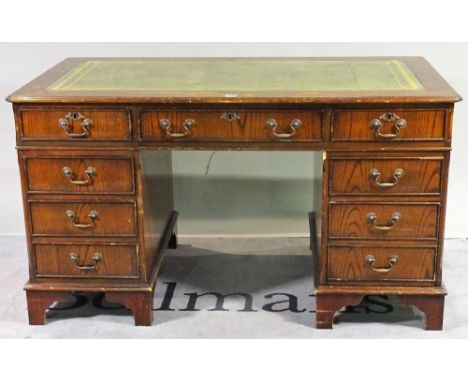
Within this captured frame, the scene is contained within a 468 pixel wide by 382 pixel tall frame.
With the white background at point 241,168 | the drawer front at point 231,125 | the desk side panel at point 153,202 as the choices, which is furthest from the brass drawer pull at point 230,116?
the white background at point 241,168

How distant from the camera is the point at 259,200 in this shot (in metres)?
3.94

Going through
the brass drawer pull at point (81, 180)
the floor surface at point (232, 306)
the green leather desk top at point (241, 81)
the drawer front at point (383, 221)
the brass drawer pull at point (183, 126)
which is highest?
the green leather desk top at point (241, 81)

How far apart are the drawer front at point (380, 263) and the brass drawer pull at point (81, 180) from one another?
33.8 inches

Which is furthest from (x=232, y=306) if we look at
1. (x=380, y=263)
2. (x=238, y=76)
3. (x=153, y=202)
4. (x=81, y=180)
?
(x=238, y=76)

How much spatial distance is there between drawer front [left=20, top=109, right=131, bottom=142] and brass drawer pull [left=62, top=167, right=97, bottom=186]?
11 centimetres

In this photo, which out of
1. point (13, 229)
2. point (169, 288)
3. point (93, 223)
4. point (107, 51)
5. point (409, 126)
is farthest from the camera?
point (13, 229)

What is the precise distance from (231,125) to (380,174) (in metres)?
0.53

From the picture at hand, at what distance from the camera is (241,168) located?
3900 millimetres

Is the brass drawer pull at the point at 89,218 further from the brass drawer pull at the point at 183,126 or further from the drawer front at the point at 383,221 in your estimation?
the drawer front at the point at 383,221

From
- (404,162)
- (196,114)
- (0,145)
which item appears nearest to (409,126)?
(404,162)

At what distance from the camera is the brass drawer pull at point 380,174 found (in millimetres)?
2945

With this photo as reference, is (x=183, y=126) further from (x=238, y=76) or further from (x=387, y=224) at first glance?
(x=387, y=224)

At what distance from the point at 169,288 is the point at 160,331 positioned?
0.38 m

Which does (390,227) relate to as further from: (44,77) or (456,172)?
(44,77)
